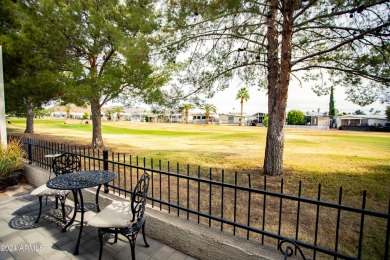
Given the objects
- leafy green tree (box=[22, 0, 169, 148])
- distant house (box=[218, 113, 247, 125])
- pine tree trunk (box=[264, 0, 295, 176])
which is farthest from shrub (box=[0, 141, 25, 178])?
distant house (box=[218, 113, 247, 125])

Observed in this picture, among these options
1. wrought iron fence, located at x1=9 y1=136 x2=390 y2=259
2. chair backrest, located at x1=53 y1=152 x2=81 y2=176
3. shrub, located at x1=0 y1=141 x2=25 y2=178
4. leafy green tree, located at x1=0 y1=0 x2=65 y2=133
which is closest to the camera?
wrought iron fence, located at x1=9 y1=136 x2=390 y2=259

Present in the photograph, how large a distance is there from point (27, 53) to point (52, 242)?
8.42 meters

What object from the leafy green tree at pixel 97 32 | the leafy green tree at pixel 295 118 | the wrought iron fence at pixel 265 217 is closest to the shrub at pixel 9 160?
the wrought iron fence at pixel 265 217

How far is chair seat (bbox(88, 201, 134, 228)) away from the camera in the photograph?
7.73 feet

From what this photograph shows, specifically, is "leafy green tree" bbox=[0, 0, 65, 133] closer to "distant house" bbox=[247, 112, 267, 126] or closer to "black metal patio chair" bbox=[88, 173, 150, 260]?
"black metal patio chair" bbox=[88, 173, 150, 260]

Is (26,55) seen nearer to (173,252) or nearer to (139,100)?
(139,100)

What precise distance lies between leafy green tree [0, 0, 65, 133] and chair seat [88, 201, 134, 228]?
7.61 meters

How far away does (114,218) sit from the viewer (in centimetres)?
250

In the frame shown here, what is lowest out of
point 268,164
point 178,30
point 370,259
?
point 370,259

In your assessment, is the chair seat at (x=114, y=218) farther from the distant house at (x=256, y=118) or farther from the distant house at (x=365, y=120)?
the distant house at (x=256, y=118)

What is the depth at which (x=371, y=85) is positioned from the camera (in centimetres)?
616

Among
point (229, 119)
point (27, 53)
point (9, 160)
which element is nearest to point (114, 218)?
point (9, 160)

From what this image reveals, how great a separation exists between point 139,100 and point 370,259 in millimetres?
10522

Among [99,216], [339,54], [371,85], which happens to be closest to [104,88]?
[99,216]
